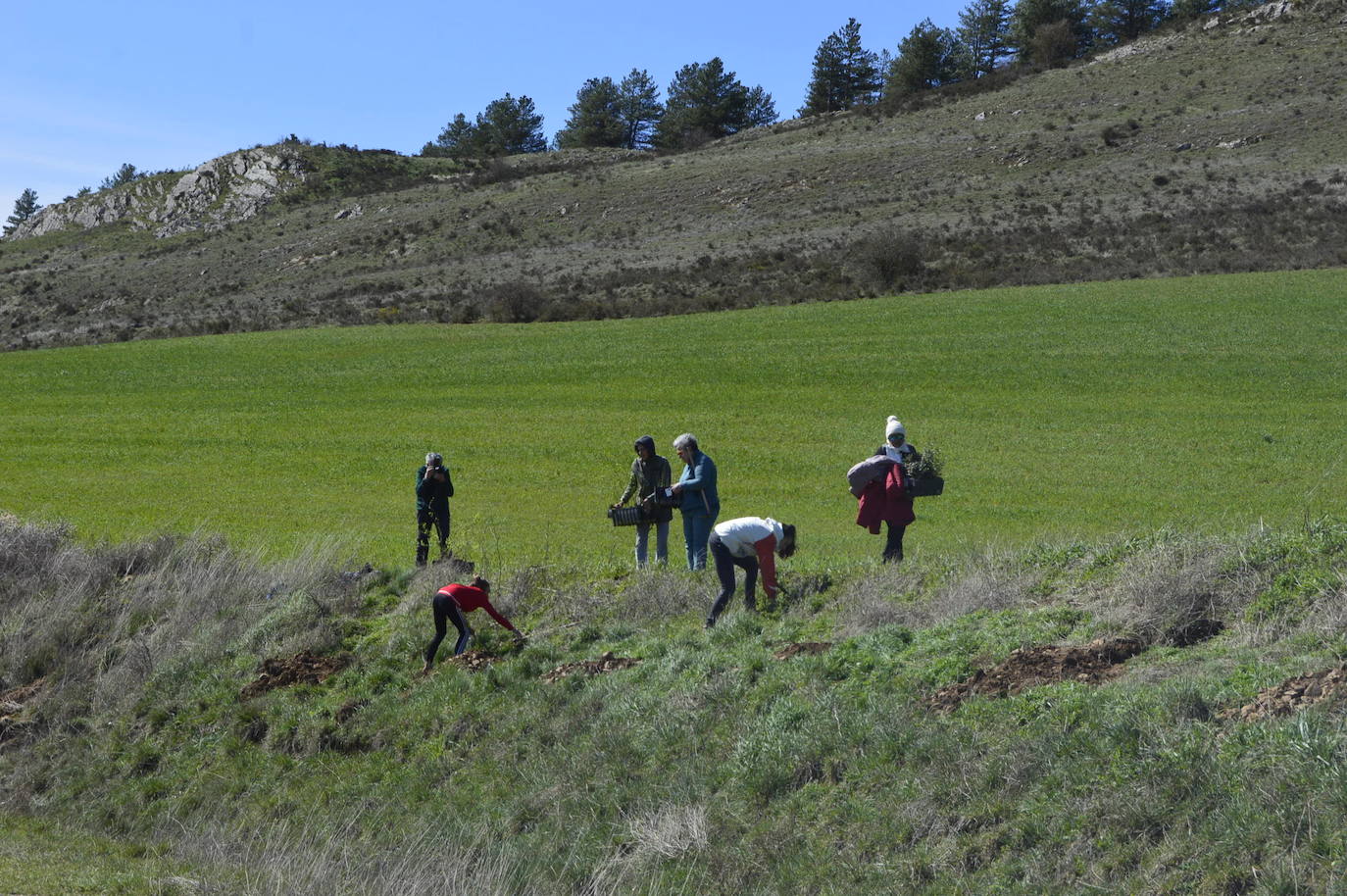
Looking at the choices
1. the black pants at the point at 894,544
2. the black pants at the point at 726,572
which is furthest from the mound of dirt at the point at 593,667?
the black pants at the point at 894,544

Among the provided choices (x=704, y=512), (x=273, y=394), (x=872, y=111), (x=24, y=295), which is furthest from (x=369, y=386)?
(x=872, y=111)

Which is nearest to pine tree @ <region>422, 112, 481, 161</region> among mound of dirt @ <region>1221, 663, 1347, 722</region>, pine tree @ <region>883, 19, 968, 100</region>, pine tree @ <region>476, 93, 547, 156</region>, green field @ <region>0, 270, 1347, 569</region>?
pine tree @ <region>476, 93, 547, 156</region>

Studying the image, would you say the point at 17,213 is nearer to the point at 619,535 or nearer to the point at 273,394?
the point at 273,394

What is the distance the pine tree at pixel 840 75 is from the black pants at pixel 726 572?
92.4 metres

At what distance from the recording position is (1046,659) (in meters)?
8.65

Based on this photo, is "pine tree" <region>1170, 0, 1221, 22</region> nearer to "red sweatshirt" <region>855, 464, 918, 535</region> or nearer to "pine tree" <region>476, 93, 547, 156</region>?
"pine tree" <region>476, 93, 547, 156</region>

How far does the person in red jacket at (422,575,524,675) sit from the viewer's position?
39.2 feet

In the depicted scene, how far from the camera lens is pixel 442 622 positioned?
39.5ft

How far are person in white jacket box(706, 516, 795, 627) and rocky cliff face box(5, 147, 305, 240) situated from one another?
77.9 m

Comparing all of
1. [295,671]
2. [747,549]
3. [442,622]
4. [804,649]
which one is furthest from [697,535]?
[295,671]

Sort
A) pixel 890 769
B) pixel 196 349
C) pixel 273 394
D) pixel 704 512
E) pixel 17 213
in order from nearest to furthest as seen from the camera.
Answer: pixel 890 769
pixel 704 512
pixel 273 394
pixel 196 349
pixel 17 213

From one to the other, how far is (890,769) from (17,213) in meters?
199

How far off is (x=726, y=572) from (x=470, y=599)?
9.25 feet

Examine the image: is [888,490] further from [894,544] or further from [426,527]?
[426,527]
